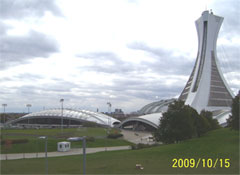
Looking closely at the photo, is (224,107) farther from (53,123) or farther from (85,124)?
(53,123)

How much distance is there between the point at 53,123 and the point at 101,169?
59242 mm

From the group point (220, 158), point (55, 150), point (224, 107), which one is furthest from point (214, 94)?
point (220, 158)

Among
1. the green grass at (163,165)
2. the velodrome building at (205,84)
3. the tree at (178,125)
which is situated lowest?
the green grass at (163,165)

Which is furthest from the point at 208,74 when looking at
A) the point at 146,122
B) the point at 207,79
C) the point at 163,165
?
the point at 163,165

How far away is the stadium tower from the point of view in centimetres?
5516

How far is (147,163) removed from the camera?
14.6 m

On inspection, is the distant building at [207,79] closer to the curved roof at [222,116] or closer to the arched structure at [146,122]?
Result: the arched structure at [146,122]

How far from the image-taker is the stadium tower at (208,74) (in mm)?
55156

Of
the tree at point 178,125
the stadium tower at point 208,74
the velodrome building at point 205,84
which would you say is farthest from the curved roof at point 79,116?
the tree at point 178,125
